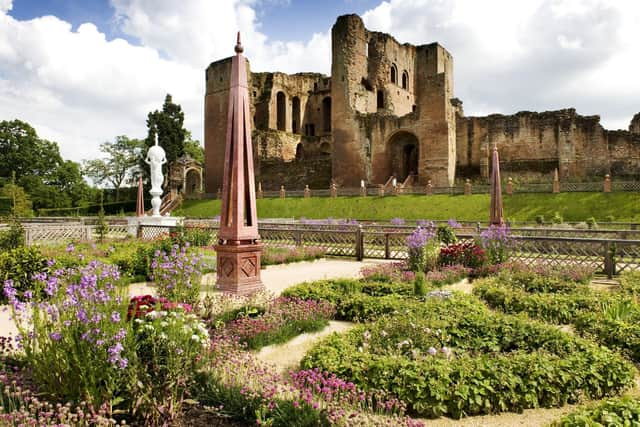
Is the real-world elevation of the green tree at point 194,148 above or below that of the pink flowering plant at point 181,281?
above

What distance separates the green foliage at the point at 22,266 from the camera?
8.03 meters

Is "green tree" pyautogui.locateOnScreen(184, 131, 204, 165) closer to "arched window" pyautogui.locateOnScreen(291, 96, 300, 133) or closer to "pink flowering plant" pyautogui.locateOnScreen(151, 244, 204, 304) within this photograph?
"arched window" pyautogui.locateOnScreen(291, 96, 300, 133)

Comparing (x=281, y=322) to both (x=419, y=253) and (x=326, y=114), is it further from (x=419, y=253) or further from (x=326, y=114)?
(x=326, y=114)

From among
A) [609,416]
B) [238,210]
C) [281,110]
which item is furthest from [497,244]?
[281,110]

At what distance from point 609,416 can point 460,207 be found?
23.2 metres

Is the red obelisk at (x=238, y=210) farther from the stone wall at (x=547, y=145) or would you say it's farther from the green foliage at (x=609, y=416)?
the stone wall at (x=547, y=145)

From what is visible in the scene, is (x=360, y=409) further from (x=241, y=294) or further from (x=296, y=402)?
(x=241, y=294)

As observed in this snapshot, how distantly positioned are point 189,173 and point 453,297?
41716mm

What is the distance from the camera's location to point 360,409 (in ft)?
10.6

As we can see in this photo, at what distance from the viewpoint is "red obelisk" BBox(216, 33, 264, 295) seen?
292 inches

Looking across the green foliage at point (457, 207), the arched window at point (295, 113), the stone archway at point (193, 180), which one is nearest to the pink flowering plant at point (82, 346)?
the green foliage at point (457, 207)

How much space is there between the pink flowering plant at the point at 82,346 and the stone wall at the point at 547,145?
110 ft

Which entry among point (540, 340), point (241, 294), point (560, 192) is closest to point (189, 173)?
point (560, 192)

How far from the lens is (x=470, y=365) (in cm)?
394
